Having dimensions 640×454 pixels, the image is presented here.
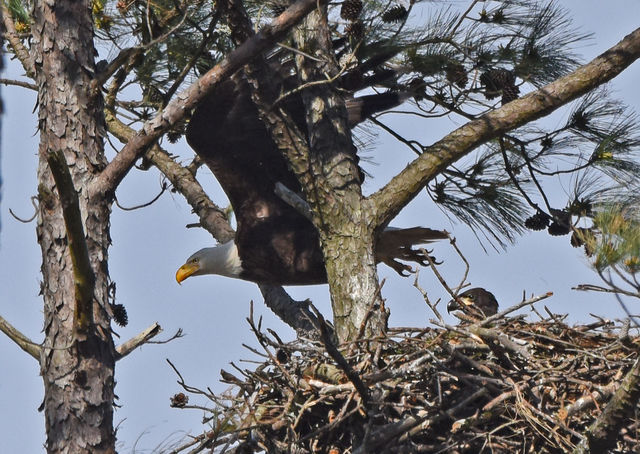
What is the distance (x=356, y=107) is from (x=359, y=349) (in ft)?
4.81

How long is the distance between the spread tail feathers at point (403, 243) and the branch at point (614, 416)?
2.20 metres

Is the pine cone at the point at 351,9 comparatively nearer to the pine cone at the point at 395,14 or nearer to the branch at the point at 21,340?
the pine cone at the point at 395,14

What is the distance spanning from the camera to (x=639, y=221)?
114 inches

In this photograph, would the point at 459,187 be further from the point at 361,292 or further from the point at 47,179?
the point at 47,179

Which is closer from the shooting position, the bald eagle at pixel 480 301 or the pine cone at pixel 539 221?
the bald eagle at pixel 480 301

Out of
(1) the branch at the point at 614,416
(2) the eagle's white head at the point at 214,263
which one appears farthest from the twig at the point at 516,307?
(2) the eagle's white head at the point at 214,263

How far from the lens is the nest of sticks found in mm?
2771

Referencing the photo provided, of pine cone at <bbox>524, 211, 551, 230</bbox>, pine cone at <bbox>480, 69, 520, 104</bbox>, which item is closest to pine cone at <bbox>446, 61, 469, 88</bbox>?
pine cone at <bbox>480, 69, 520, 104</bbox>

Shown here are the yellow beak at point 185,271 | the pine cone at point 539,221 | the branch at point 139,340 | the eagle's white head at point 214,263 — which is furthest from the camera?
the yellow beak at point 185,271

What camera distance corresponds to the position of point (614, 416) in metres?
2.27

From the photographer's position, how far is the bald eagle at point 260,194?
167 inches

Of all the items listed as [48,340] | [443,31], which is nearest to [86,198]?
[48,340]

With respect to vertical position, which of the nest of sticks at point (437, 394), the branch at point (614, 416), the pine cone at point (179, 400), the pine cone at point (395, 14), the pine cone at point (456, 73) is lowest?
the branch at point (614, 416)

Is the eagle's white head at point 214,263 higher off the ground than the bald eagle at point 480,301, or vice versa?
the eagle's white head at point 214,263
